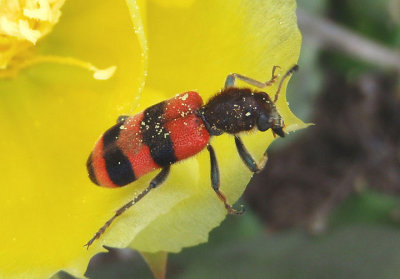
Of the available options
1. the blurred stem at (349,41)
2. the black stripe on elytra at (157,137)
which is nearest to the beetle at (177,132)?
the black stripe on elytra at (157,137)

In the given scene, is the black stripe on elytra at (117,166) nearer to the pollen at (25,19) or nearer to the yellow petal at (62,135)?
the yellow petal at (62,135)

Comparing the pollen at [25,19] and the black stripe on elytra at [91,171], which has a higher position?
the pollen at [25,19]

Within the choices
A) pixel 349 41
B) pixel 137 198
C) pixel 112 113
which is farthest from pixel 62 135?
pixel 349 41

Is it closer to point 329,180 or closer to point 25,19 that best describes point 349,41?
point 329,180

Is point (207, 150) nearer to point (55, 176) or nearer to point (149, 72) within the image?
point (149, 72)

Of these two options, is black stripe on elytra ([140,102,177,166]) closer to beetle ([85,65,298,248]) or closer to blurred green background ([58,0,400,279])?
beetle ([85,65,298,248])

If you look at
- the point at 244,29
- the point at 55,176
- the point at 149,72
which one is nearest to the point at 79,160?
the point at 55,176

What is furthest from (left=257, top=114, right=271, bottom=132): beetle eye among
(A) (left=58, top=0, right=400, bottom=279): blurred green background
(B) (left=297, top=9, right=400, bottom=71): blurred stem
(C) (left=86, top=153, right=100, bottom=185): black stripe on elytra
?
(B) (left=297, top=9, right=400, bottom=71): blurred stem
